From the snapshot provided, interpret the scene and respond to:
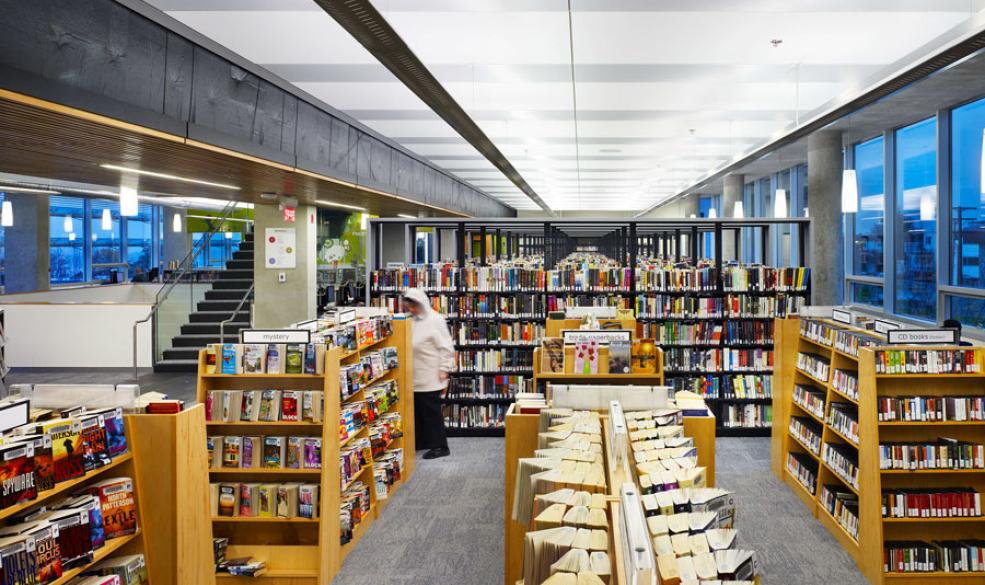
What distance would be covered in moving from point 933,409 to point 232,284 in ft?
43.1

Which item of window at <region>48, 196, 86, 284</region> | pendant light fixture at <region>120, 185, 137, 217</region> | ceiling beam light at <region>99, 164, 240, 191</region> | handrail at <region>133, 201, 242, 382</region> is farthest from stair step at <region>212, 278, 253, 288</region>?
window at <region>48, 196, 86, 284</region>

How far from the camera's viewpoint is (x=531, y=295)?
8.45 meters

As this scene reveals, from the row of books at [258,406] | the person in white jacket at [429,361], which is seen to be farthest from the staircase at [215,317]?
the row of books at [258,406]

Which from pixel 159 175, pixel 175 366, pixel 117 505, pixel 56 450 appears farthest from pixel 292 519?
pixel 175 366

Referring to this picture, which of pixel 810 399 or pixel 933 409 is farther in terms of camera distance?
pixel 810 399

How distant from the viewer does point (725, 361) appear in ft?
27.2

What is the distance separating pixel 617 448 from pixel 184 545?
216 cm

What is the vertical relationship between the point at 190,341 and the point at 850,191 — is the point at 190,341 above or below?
below

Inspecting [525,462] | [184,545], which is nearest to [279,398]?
[184,545]

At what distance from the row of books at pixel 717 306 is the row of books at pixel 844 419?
2.86m

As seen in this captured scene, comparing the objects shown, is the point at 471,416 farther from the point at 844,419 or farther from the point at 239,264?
the point at 239,264

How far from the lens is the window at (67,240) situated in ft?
69.2

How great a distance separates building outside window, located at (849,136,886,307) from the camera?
11.3 meters

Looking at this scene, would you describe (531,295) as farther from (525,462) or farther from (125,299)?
(125,299)
